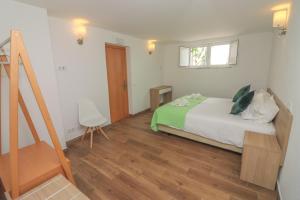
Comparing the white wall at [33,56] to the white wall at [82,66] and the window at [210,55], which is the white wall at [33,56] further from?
the window at [210,55]

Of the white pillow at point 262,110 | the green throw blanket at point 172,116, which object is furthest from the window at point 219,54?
the white pillow at point 262,110

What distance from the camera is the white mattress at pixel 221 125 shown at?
222cm

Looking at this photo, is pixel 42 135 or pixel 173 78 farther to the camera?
pixel 173 78

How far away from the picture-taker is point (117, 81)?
4066mm

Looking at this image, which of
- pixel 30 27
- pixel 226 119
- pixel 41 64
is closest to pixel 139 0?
pixel 30 27

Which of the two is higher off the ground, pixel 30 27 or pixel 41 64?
pixel 30 27

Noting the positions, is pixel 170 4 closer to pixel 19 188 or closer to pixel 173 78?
pixel 19 188

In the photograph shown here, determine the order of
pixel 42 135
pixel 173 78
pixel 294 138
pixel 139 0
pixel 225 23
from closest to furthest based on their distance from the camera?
pixel 294 138, pixel 139 0, pixel 42 135, pixel 225 23, pixel 173 78

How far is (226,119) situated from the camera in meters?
2.46

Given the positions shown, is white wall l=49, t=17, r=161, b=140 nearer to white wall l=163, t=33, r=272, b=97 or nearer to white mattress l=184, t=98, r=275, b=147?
white wall l=163, t=33, r=272, b=97

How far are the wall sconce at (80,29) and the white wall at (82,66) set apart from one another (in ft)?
0.30

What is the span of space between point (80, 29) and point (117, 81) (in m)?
1.57

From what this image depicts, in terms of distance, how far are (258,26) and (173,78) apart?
2964mm

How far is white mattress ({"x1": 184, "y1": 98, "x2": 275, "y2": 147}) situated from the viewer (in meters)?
2.22
